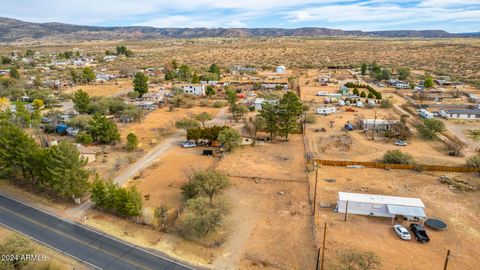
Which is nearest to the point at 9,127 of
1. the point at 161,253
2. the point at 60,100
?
the point at 161,253

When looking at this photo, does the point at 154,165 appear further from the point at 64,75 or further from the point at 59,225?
the point at 64,75

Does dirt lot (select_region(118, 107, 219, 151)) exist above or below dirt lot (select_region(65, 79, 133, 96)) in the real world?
below

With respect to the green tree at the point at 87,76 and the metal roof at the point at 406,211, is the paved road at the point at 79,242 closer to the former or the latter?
the metal roof at the point at 406,211

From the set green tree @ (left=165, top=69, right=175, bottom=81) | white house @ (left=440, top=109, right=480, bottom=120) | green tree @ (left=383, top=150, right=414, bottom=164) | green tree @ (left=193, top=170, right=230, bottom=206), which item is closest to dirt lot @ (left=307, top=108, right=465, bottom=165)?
green tree @ (left=383, top=150, right=414, bottom=164)

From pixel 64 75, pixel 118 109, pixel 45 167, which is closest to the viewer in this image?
pixel 45 167

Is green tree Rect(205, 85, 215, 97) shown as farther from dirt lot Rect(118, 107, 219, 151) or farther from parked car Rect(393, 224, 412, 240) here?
parked car Rect(393, 224, 412, 240)

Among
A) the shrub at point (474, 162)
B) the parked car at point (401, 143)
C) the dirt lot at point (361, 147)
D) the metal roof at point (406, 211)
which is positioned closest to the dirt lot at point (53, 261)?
the metal roof at point (406, 211)
